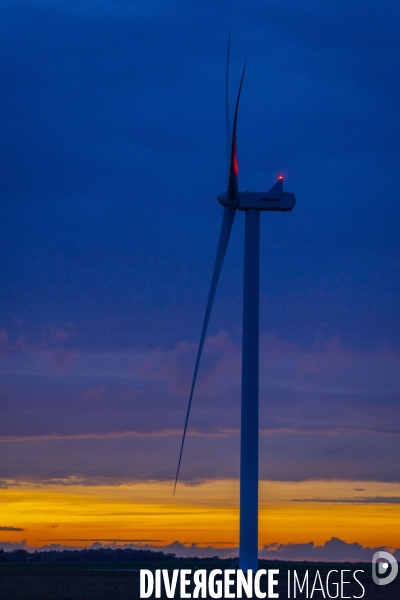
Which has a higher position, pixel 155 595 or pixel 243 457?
pixel 243 457

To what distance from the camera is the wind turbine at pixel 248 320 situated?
3400 centimetres

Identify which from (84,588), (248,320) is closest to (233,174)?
(248,320)

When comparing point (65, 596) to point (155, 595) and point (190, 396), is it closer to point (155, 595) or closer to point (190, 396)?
point (155, 595)

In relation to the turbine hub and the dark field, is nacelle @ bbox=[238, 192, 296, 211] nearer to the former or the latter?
the turbine hub

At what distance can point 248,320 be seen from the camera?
35.8 metres

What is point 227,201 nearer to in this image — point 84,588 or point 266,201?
point 266,201

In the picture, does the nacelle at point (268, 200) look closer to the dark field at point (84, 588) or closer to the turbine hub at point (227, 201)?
the turbine hub at point (227, 201)

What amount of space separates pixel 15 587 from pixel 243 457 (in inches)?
903

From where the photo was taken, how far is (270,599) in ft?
126

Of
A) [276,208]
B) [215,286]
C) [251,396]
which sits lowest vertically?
[251,396]

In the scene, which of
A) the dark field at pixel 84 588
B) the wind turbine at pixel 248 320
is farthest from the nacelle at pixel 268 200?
the dark field at pixel 84 588

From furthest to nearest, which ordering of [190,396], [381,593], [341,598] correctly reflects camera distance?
1. [381,593]
2. [341,598]
3. [190,396]

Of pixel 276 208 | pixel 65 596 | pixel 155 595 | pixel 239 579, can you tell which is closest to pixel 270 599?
pixel 239 579

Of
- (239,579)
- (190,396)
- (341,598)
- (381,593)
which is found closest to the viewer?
(239,579)
